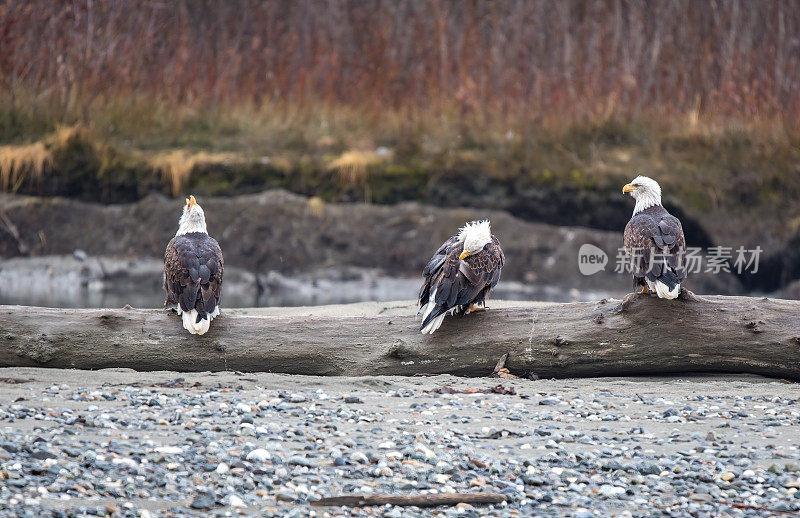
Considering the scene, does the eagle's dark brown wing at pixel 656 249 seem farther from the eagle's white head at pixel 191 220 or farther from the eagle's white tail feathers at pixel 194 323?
the eagle's white head at pixel 191 220

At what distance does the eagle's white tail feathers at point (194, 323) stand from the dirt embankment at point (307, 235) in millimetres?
6667

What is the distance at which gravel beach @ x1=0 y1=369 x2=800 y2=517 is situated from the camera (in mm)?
3045

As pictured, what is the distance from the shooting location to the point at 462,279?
5289 mm

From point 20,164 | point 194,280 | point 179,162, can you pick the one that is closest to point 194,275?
point 194,280

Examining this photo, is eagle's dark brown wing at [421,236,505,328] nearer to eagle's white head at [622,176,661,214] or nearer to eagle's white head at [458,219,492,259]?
eagle's white head at [458,219,492,259]

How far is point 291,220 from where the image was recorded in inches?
482

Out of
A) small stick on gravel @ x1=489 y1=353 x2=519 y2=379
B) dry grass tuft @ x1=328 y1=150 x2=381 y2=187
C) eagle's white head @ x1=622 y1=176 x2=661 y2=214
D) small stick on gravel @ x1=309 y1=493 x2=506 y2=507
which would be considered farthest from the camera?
dry grass tuft @ x1=328 y1=150 x2=381 y2=187

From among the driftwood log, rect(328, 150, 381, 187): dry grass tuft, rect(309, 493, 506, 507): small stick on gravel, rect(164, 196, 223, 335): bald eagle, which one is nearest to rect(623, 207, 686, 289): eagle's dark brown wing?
the driftwood log

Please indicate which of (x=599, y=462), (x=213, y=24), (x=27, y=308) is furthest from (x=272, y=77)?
(x=599, y=462)

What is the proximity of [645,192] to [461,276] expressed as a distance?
146 centimetres

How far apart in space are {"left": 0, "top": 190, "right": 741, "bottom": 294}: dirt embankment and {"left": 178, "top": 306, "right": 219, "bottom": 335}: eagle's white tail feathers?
667cm

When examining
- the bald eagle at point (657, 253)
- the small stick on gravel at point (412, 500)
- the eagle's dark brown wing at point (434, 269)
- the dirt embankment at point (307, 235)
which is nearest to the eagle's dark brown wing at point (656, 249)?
the bald eagle at point (657, 253)

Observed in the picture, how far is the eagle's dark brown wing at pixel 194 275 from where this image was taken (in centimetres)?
529

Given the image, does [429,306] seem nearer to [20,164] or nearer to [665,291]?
[665,291]
